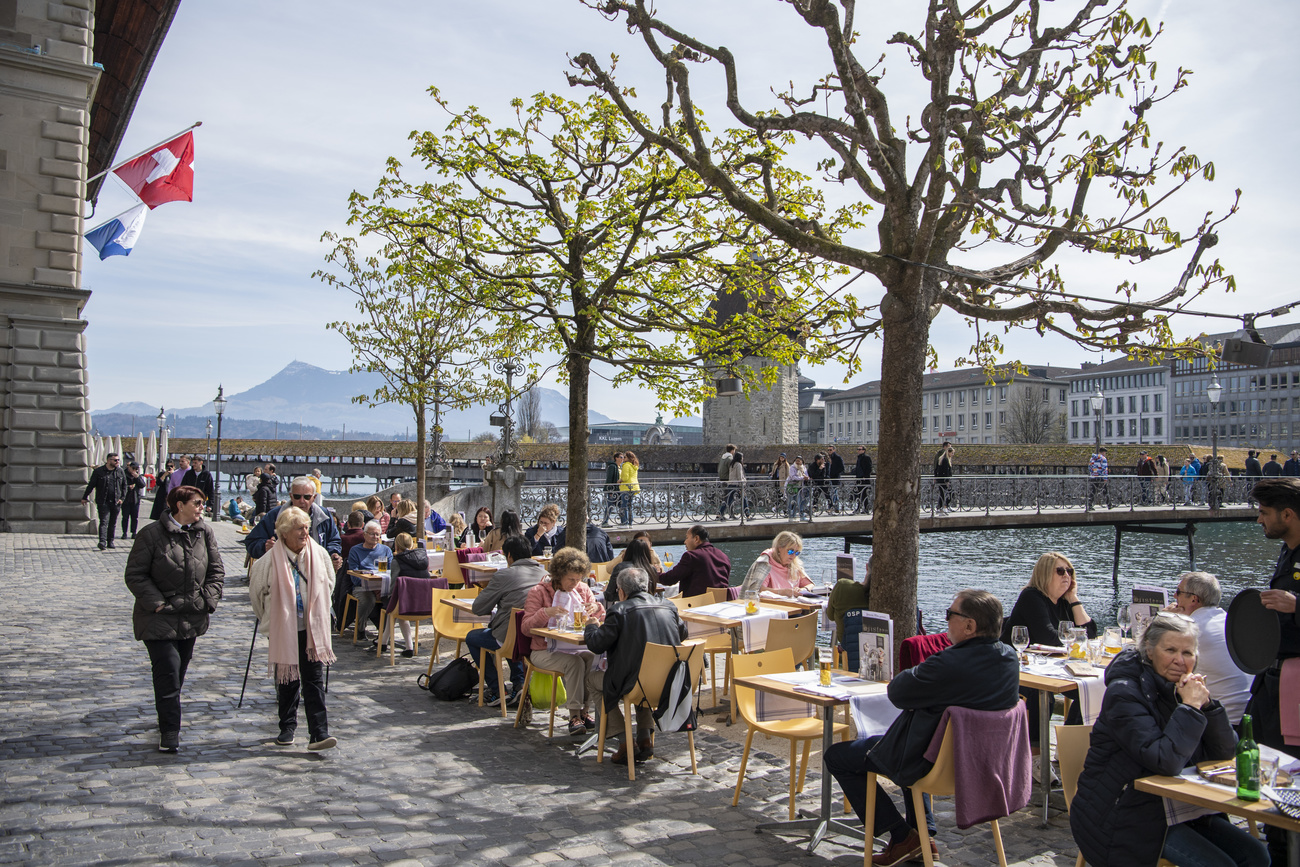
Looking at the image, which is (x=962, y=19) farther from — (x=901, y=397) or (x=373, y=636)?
(x=373, y=636)

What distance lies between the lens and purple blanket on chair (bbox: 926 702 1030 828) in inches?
179

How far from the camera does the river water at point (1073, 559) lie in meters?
24.2

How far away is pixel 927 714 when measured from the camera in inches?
183

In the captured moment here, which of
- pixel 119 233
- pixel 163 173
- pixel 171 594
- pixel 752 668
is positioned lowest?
pixel 752 668

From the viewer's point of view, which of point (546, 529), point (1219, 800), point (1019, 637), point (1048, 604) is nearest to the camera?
point (1219, 800)

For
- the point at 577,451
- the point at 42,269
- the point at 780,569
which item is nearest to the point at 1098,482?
the point at 780,569

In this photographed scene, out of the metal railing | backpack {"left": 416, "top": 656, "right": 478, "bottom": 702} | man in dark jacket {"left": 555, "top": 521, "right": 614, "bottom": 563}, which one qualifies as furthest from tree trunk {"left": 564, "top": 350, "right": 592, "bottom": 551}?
the metal railing

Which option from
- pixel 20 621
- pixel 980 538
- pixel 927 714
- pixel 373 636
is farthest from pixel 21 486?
pixel 980 538

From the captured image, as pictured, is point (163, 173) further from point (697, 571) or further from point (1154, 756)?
point (1154, 756)

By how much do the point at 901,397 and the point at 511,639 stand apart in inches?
147

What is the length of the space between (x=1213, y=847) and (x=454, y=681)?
6161 millimetres

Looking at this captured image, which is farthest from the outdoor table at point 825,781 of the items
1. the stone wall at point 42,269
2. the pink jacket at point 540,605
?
the stone wall at point 42,269

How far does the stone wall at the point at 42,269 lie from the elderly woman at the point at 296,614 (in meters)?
16.2

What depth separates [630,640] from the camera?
6.55 m
